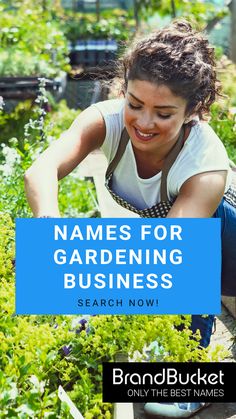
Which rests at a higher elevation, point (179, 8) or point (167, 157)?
point (179, 8)

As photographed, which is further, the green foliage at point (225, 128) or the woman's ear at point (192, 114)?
the green foliage at point (225, 128)

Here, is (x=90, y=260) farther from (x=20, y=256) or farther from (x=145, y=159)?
(x=145, y=159)

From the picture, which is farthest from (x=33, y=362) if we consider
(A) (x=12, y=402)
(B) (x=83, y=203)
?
(B) (x=83, y=203)

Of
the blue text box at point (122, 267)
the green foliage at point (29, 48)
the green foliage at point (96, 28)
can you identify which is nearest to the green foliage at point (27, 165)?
the green foliage at point (29, 48)

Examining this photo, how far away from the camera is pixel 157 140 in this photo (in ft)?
4.02

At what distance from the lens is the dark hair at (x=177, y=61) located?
3.93 ft

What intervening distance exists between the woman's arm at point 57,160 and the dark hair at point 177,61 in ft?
0.32

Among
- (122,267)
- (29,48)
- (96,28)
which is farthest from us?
(96,28)

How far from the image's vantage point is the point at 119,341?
1.34 metres

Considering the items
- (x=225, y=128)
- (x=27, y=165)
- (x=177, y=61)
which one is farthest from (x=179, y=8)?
(x=177, y=61)

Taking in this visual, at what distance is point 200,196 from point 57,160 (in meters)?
0.21

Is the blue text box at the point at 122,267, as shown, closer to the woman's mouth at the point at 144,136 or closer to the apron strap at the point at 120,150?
the woman's mouth at the point at 144,136

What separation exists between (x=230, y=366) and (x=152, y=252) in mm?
213

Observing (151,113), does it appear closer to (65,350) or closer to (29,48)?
(65,350)
